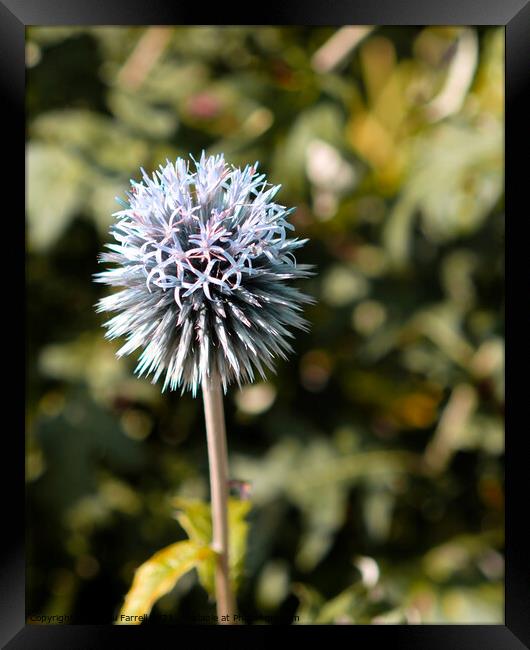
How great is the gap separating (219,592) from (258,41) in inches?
55.4

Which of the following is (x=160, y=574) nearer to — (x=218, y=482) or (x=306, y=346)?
(x=218, y=482)

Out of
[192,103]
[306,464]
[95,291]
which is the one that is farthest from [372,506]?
[192,103]

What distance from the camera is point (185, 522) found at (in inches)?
37.3

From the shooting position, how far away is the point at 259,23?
108 centimetres

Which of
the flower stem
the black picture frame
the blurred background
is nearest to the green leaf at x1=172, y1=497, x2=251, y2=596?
the flower stem

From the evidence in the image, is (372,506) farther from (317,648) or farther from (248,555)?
(317,648)

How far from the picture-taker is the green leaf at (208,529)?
0.95 meters

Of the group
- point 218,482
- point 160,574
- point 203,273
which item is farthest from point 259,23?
point 160,574

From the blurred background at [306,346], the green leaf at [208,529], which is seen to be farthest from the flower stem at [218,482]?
the blurred background at [306,346]

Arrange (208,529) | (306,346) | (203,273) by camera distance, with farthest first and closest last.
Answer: (306,346)
(208,529)
(203,273)

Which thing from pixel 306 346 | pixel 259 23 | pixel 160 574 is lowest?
pixel 160 574

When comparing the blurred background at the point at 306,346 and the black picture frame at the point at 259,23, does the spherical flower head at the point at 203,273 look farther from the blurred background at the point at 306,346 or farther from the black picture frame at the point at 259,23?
the blurred background at the point at 306,346

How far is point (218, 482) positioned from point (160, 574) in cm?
14

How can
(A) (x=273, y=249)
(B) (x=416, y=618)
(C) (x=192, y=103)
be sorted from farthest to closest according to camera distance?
1. (C) (x=192, y=103)
2. (B) (x=416, y=618)
3. (A) (x=273, y=249)
